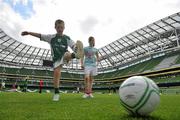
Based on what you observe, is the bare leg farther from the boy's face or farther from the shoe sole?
the boy's face

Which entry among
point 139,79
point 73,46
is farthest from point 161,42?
point 139,79

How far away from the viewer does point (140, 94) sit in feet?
11.4

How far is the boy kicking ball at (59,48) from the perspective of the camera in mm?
7371

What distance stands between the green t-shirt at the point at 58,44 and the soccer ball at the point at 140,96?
4.14 m

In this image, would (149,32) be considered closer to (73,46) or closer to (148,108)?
(73,46)

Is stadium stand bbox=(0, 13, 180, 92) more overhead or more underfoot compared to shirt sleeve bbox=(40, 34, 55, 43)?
more overhead

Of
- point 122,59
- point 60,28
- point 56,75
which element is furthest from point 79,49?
point 122,59

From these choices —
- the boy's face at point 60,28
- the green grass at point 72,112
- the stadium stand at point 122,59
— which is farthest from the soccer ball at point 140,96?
the stadium stand at point 122,59

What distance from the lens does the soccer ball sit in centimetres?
345

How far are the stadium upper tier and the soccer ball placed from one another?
4240cm

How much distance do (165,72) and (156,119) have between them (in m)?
44.8

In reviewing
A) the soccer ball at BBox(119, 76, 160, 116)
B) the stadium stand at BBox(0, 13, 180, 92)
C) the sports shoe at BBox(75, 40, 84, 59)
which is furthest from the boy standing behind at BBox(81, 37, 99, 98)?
the stadium stand at BBox(0, 13, 180, 92)

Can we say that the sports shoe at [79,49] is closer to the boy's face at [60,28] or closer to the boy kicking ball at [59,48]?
the boy kicking ball at [59,48]

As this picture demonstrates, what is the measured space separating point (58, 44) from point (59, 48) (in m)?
→ 0.14
